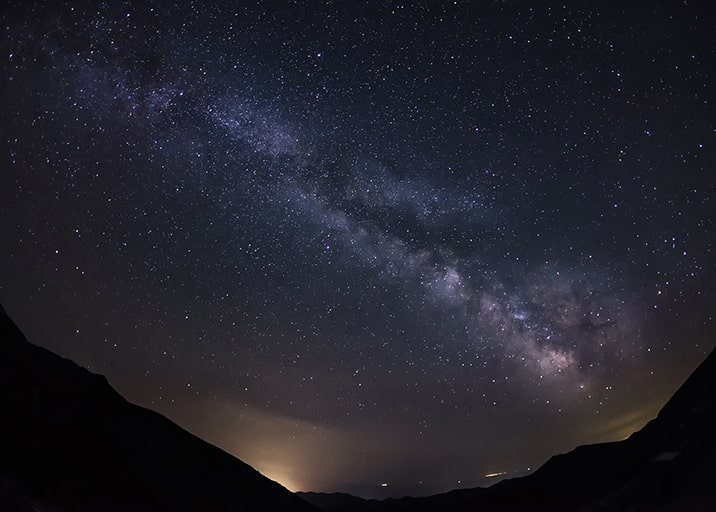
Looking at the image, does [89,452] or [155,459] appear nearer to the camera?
[89,452]

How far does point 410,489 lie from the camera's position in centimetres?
5859

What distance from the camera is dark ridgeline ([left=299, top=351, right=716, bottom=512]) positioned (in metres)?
8.34

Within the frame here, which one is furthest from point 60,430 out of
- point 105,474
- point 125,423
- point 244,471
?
point 244,471

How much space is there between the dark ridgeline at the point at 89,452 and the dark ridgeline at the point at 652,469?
27.6ft

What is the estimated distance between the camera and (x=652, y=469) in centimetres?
934

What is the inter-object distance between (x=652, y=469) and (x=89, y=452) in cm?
1118

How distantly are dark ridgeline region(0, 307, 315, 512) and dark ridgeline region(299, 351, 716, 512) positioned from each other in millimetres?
8421

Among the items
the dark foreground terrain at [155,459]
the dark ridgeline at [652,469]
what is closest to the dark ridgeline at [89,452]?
the dark foreground terrain at [155,459]

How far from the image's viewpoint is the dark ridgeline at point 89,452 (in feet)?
26.4

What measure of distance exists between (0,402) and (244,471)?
9.55m

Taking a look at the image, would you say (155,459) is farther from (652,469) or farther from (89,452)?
(652,469)

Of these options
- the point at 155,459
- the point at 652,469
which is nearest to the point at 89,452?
the point at 155,459

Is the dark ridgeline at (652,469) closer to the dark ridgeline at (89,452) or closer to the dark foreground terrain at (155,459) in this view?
the dark foreground terrain at (155,459)

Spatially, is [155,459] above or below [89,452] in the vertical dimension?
below
